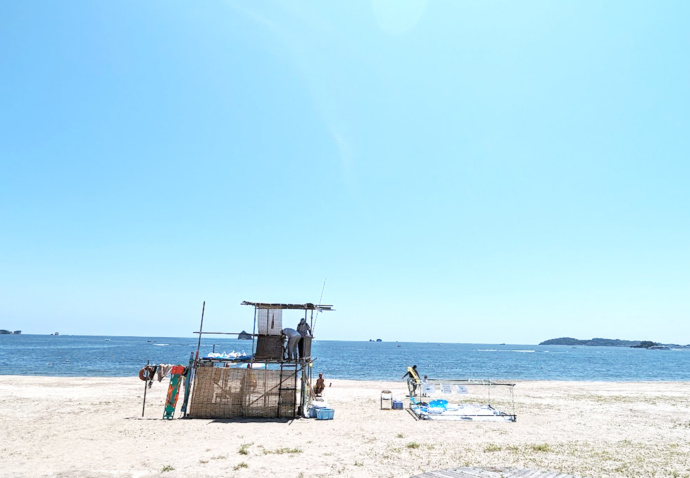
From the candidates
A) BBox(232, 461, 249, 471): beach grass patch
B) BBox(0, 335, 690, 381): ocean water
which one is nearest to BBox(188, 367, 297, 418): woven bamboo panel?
BBox(0, 335, 690, 381): ocean water

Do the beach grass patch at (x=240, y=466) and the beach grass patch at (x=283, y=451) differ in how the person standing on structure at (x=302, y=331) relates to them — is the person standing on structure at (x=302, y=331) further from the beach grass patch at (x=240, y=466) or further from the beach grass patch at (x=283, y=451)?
the beach grass patch at (x=240, y=466)

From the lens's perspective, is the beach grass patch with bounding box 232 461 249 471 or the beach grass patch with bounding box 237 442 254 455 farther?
the beach grass patch with bounding box 237 442 254 455

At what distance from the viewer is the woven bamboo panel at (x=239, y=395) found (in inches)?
742

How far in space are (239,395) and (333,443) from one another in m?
6.19

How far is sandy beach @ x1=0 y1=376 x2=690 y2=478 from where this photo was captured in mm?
11648

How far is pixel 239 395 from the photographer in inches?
752

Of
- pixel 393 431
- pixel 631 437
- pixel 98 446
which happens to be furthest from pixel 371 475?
pixel 631 437

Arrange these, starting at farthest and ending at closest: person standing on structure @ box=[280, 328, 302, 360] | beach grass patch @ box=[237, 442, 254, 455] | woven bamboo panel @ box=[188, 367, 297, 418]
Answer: person standing on structure @ box=[280, 328, 302, 360] → woven bamboo panel @ box=[188, 367, 297, 418] → beach grass patch @ box=[237, 442, 254, 455]

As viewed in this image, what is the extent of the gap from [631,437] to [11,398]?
30273mm

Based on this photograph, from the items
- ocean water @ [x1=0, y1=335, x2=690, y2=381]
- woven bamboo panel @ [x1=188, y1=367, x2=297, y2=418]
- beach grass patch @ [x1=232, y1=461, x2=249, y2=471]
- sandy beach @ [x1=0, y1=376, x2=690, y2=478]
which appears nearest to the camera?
beach grass patch @ [x1=232, y1=461, x2=249, y2=471]

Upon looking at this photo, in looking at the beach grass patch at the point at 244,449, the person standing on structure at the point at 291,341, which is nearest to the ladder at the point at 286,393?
the person standing on structure at the point at 291,341

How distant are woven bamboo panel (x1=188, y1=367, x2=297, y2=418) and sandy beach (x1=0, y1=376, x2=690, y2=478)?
2.97ft

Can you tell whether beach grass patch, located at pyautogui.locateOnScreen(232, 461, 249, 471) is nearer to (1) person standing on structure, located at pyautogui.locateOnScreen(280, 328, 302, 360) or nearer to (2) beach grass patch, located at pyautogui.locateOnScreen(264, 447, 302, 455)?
(2) beach grass patch, located at pyautogui.locateOnScreen(264, 447, 302, 455)

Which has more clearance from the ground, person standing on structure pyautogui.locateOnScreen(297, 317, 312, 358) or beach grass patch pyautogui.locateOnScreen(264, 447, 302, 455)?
person standing on structure pyautogui.locateOnScreen(297, 317, 312, 358)
